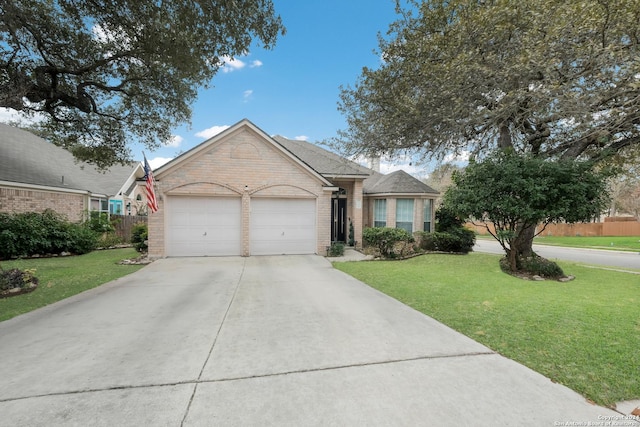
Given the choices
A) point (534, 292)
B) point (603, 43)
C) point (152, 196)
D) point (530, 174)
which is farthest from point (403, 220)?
point (152, 196)

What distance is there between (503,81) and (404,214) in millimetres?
8136

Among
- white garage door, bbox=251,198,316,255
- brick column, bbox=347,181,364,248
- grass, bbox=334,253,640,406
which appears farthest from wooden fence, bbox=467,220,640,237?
grass, bbox=334,253,640,406

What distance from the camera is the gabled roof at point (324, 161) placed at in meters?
14.0

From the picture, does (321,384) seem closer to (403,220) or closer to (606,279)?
(606,279)

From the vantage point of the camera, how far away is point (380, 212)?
51.3 ft

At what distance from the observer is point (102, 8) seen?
7406 millimetres

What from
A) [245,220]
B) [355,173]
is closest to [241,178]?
[245,220]

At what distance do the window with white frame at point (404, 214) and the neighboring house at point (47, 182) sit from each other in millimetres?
13905

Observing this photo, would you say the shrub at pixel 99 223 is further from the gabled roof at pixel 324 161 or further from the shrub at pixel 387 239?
the shrub at pixel 387 239

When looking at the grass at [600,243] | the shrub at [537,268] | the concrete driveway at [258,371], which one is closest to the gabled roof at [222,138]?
the concrete driveway at [258,371]

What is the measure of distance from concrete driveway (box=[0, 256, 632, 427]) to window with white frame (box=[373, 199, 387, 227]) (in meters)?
9.89

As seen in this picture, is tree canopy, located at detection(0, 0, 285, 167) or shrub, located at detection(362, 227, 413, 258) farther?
shrub, located at detection(362, 227, 413, 258)

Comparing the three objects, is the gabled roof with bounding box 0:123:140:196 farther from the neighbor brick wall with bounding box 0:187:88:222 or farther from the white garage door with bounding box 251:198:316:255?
the white garage door with bounding box 251:198:316:255

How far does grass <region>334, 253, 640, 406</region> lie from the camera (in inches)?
128
